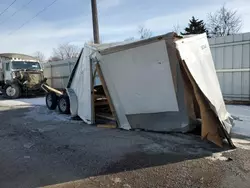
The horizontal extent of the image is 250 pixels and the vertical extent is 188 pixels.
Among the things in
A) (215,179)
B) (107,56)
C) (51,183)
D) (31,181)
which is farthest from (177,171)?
(107,56)

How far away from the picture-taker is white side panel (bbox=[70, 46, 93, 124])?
806 centimetres

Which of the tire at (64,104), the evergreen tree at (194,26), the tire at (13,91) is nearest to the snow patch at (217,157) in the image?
the tire at (64,104)

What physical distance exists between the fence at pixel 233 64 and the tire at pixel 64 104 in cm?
637

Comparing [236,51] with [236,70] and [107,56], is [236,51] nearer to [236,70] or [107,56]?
[236,70]

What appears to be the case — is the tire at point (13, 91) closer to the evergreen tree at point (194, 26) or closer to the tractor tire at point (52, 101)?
the tractor tire at point (52, 101)

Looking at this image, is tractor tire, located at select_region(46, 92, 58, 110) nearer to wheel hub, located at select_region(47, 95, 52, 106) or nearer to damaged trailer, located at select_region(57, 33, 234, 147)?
wheel hub, located at select_region(47, 95, 52, 106)

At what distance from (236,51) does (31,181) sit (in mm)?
9213

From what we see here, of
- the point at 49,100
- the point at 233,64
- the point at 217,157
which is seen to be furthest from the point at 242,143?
the point at 49,100

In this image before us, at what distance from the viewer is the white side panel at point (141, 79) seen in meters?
6.40

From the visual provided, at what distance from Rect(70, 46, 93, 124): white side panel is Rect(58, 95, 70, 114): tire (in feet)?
3.27

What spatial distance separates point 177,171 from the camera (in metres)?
4.19

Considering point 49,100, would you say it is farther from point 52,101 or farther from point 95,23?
Result: point 95,23

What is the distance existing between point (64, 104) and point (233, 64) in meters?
6.89

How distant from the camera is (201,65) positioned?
6434 millimetres
